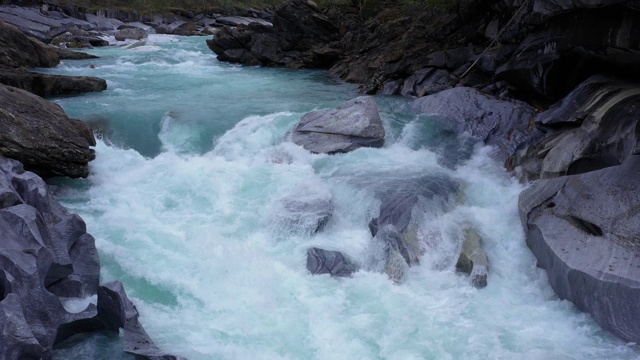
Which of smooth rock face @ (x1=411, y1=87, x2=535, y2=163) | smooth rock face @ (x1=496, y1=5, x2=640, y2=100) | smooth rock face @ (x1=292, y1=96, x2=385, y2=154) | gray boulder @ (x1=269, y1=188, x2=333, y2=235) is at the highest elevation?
smooth rock face @ (x1=496, y1=5, x2=640, y2=100)

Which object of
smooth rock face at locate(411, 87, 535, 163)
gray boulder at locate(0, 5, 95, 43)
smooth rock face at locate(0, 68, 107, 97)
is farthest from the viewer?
gray boulder at locate(0, 5, 95, 43)

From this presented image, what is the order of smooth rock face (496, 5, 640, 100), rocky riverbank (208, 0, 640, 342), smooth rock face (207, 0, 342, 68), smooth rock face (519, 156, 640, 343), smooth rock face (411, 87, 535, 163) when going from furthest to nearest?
smooth rock face (207, 0, 342, 68)
smooth rock face (411, 87, 535, 163)
smooth rock face (496, 5, 640, 100)
rocky riverbank (208, 0, 640, 342)
smooth rock face (519, 156, 640, 343)

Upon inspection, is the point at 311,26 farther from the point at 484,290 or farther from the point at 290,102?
the point at 484,290

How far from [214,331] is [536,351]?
4426mm

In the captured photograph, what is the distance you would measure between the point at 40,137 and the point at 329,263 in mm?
6526

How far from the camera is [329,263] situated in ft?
29.2

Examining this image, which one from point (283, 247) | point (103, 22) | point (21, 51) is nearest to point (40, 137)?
point (283, 247)

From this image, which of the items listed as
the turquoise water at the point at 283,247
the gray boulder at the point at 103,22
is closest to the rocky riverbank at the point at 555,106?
the turquoise water at the point at 283,247

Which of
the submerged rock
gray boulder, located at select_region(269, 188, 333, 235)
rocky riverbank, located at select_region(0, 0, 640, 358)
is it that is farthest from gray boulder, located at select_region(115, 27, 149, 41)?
the submerged rock

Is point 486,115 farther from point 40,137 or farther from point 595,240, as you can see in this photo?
point 40,137

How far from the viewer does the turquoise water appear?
23.8 ft

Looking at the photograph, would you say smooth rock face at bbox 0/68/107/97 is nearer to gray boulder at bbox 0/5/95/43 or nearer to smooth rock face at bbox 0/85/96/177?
smooth rock face at bbox 0/85/96/177

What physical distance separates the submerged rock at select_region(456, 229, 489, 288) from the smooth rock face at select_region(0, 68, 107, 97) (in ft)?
44.0

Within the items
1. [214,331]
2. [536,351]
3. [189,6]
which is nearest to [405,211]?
[536,351]
